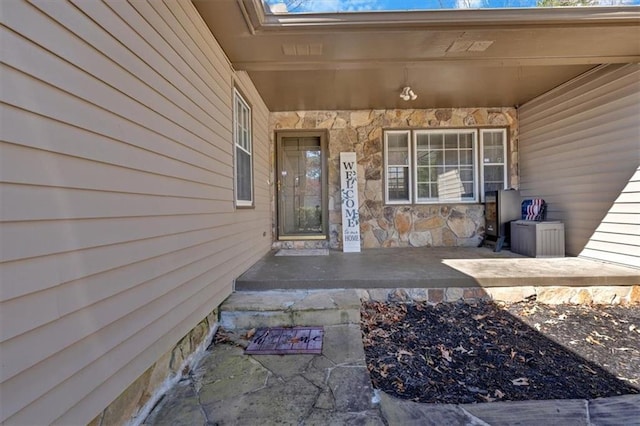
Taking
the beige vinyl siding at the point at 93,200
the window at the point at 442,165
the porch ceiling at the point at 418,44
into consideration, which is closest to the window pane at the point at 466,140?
the window at the point at 442,165

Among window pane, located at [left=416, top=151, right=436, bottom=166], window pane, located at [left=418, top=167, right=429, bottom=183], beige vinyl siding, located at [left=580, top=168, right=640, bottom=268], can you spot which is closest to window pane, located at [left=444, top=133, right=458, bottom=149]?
window pane, located at [left=416, top=151, right=436, bottom=166]

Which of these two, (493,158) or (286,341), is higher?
(493,158)

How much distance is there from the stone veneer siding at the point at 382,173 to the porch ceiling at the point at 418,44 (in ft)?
3.55

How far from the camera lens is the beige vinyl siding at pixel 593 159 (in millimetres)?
3539

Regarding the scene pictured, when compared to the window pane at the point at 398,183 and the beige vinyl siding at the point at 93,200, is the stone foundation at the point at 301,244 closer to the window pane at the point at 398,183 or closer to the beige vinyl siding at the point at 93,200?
the window pane at the point at 398,183

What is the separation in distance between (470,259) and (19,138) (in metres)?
4.50

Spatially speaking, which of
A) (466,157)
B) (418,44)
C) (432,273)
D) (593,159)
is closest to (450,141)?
(466,157)

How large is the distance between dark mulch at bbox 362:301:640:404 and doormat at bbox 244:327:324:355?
418 mm

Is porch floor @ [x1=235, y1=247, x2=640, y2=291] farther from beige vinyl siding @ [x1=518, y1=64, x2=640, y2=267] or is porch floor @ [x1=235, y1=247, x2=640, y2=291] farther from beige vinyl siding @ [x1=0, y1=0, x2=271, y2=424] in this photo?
beige vinyl siding @ [x1=0, y1=0, x2=271, y2=424]

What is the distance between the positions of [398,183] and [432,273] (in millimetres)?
2464

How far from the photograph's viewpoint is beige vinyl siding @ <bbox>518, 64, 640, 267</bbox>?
354 centimetres

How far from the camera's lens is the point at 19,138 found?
3.35ft

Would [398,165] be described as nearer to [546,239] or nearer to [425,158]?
[425,158]

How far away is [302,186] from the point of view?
561 centimetres
